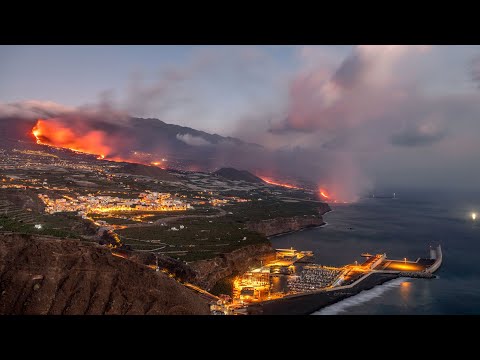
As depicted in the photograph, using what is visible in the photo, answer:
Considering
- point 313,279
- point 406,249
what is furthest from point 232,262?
point 406,249

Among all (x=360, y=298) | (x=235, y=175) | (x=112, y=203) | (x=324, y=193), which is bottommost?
(x=360, y=298)

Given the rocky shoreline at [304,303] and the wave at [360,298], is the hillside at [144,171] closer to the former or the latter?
the rocky shoreline at [304,303]

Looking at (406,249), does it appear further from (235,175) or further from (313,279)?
(235,175)

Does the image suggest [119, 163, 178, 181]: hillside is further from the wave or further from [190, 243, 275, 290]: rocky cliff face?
the wave

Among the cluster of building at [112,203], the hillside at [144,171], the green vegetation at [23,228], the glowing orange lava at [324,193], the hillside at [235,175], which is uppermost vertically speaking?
the hillside at [235,175]

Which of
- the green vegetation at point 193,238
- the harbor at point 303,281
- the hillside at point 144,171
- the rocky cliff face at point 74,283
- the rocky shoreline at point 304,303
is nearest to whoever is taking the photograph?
the rocky cliff face at point 74,283

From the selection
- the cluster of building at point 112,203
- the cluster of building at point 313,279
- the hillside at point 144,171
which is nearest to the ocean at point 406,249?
the cluster of building at point 313,279

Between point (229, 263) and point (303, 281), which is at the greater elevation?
point (229, 263)
